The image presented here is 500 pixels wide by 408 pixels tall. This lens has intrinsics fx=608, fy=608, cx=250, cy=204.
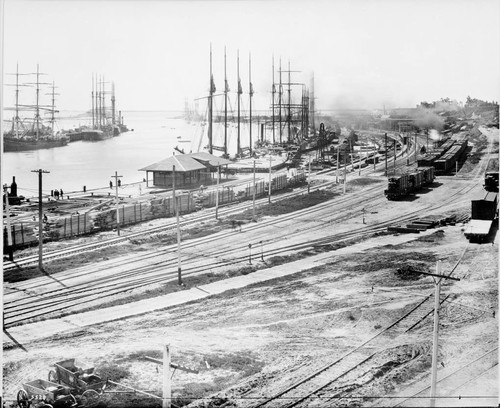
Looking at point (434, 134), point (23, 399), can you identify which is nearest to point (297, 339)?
point (23, 399)

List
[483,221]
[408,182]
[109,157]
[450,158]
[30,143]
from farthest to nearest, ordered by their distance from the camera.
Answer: [30,143] → [450,158] → [109,157] → [408,182] → [483,221]

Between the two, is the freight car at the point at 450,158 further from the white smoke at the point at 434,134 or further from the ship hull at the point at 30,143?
the ship hull at the point at 30,143

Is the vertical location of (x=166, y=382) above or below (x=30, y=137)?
below

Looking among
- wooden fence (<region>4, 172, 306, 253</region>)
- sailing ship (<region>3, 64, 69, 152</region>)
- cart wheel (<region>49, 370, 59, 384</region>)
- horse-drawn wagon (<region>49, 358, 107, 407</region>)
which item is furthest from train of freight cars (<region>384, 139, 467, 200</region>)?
cart wheel (<region>49, 370, 59, 384</region>)

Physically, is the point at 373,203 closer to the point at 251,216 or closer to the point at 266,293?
the point at 251,216

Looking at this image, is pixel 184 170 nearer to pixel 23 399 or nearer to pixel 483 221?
pixel 23 399

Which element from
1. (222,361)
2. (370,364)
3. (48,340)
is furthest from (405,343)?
(48,340)
